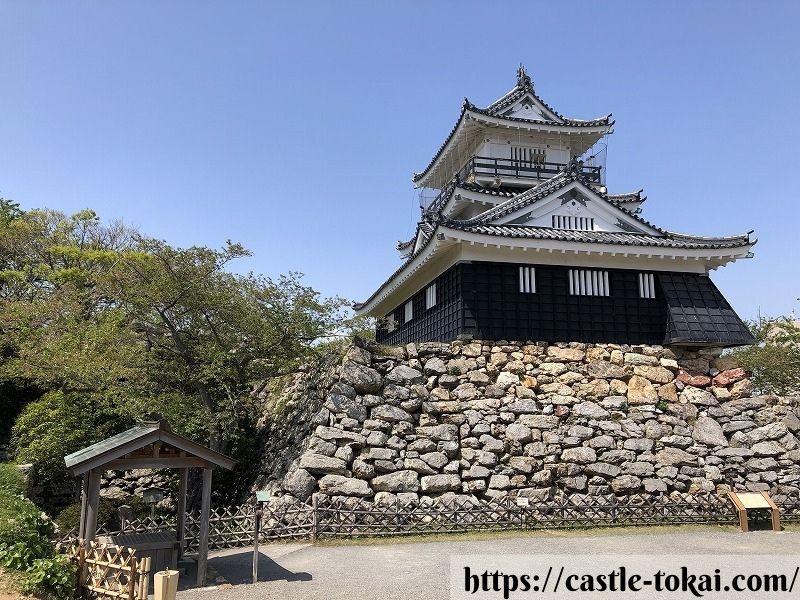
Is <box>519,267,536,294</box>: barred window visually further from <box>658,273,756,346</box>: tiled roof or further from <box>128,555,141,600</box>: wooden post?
<box>128,555,141,600</box>: wooden post

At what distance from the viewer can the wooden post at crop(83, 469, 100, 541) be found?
9109 millimetres

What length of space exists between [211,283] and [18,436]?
9.16 m

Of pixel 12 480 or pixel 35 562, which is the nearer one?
pixel 35 562

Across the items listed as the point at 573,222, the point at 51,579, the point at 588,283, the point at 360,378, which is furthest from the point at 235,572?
the point at 573,222

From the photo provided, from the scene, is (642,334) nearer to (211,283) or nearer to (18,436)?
(211,283)

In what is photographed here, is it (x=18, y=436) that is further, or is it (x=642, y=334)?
(x=18, y=436)

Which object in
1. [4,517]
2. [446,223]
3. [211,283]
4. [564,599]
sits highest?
[446,223]

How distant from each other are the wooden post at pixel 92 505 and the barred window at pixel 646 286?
15366 mm

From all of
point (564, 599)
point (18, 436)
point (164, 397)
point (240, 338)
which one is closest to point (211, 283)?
point (240, 338)

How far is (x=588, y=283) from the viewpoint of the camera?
18.0 m

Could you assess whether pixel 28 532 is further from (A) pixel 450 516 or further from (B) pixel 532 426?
(B) pixel 532 426

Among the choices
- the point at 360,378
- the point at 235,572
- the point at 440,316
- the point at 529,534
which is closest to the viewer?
the point at 235,572

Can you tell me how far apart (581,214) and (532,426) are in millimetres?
7307

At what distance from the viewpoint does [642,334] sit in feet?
59.2
